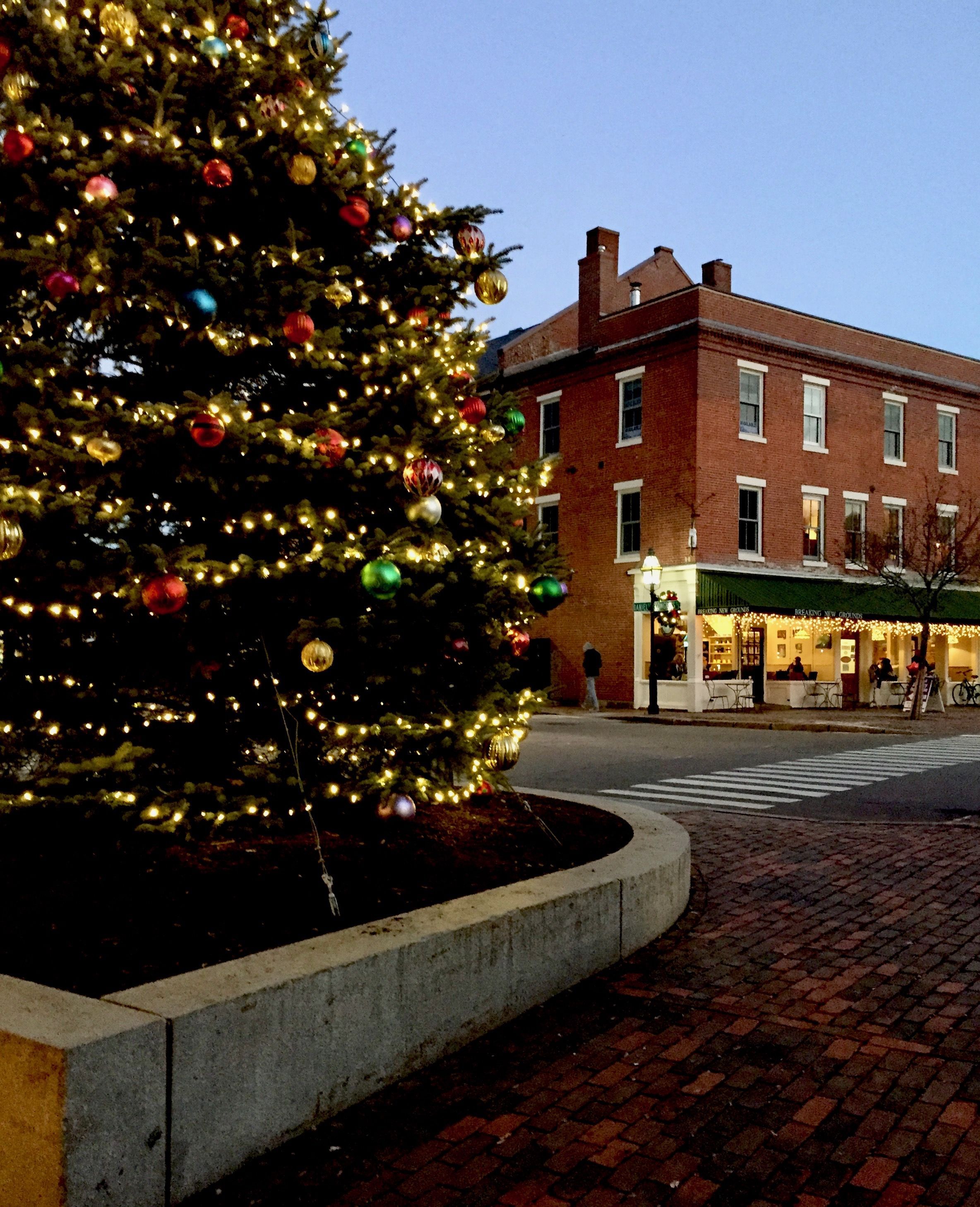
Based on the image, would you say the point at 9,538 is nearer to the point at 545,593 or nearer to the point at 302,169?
the point at 302,169

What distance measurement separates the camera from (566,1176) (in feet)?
10.1

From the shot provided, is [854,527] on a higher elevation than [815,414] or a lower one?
lower

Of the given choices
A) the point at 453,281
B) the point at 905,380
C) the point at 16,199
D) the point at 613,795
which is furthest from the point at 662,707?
the point at 16,199

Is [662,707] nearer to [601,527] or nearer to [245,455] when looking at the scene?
[601,527]

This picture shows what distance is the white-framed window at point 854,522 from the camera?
3044 centimetres

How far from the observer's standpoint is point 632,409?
29.8 m

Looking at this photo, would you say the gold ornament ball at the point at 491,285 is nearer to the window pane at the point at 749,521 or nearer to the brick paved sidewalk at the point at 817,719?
the brick paved sidewalk at the point at 817,719

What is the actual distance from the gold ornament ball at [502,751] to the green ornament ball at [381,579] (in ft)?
4.63

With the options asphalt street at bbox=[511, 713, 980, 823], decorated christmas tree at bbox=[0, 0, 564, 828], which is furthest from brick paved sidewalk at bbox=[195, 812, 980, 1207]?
asphalt street at bbox=[511, 713, 980, 823]

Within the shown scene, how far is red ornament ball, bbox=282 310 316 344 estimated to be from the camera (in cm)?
530

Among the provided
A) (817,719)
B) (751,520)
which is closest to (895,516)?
(751,520)

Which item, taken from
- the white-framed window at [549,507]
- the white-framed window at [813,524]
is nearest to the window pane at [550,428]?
the white-framed window at [549,507]

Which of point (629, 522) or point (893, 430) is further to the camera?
point (893, 430)

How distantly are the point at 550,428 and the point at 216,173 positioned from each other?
2778 centimetres
